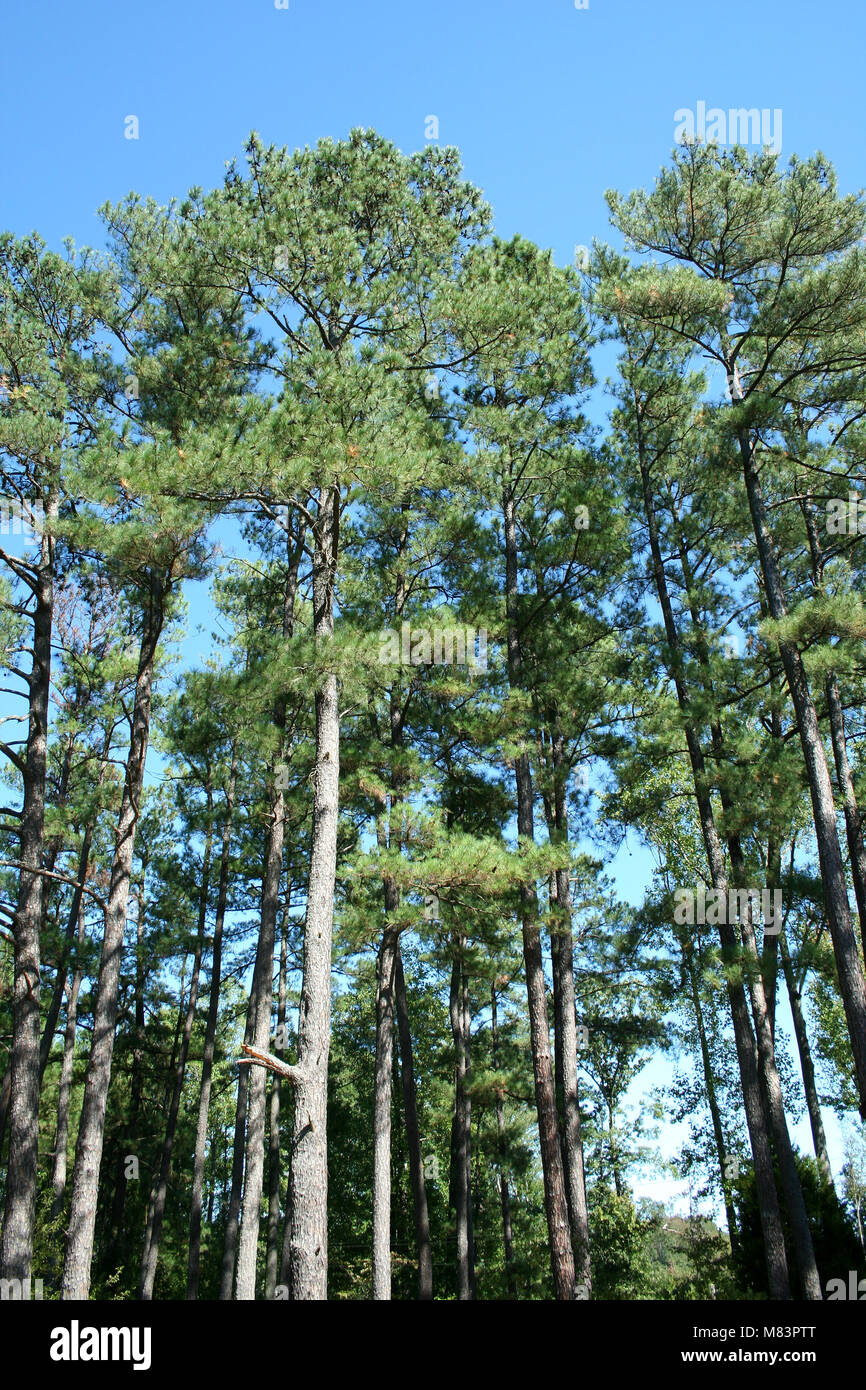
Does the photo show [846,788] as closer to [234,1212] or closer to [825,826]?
[825,826]

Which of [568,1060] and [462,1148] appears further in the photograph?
[462,1148]

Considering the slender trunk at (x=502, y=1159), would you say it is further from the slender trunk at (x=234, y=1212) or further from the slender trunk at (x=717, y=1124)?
the slender trunk at (x=234, y=1212)

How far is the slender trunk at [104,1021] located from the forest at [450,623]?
40 millimetres

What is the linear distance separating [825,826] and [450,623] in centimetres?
462

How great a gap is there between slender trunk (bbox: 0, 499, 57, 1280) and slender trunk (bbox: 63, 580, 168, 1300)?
2.50ft

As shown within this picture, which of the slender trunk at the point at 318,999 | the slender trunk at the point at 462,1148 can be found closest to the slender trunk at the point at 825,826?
the slender trunk at the point at 318,999

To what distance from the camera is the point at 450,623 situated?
10.7m

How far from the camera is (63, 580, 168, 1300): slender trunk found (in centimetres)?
848

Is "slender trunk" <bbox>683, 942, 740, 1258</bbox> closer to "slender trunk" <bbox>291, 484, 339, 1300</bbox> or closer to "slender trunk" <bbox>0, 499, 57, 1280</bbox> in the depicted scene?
"slender trunk" <bbox>291, 484, 339, 1300</bbox>

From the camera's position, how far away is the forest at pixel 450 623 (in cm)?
897

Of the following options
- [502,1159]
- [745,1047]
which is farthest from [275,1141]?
[745,1047]

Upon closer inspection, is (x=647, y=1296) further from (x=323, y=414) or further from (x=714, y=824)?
(x=323, y=414)

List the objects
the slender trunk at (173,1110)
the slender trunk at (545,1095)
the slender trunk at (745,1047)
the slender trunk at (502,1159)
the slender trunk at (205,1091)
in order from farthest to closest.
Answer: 1. the slender trunk at (173,1110)
2. the slender trunk at (205,1091)
3. the slender trunk at (502,1159)
4. the slender trunk at (745,1047)
5. the slender trunk at (545,1095)
